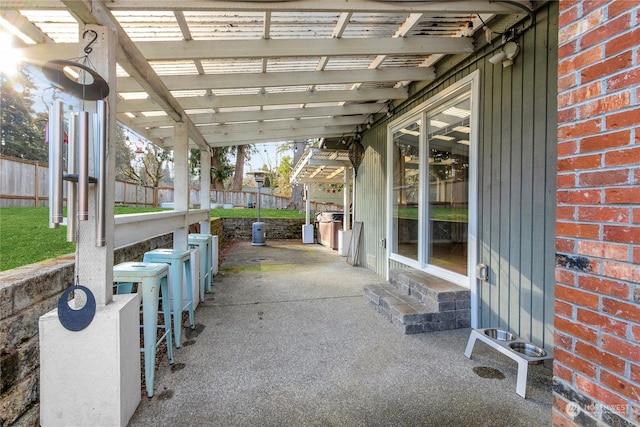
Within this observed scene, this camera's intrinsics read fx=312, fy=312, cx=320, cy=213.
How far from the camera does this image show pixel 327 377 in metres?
2.37

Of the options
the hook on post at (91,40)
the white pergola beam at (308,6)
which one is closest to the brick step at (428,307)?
the white pergola beam at (308,6)

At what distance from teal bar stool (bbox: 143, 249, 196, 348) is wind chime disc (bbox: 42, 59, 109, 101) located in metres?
1.67

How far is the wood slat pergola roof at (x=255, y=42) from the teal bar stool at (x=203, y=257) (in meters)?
1.55

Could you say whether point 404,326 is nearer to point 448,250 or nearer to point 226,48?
Result: point 448,250

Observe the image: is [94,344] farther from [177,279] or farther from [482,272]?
[482,272]

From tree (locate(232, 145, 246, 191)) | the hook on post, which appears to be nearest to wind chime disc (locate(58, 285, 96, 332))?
the hook on post

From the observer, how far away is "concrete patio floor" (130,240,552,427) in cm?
193

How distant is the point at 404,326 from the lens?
3.16 metres

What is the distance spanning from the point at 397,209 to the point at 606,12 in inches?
168

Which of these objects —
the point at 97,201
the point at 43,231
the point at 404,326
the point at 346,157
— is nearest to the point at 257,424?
the point at 97,201

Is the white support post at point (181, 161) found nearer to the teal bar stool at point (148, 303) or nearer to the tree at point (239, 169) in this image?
the teal bar stool at point (148, 303)

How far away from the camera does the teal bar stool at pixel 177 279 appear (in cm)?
279

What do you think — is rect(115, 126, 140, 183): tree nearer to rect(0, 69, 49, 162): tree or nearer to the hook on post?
rect(0, 69, 49, 162): tree

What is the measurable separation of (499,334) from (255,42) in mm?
3410
